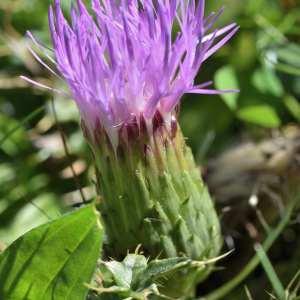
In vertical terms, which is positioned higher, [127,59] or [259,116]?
[127,59]

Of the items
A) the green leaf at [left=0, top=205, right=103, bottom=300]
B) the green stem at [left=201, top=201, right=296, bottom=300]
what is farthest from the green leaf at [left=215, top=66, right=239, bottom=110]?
the green leaf at [left=0, top=205, right=103, bottom=300]

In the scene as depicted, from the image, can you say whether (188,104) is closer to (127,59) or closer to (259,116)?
(259,116)

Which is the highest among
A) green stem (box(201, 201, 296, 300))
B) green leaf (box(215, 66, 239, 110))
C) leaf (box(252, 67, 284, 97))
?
green leaf (box(215, 66, 239, 110))

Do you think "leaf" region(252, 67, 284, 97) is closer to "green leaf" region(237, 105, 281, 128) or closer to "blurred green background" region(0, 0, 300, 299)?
"blurred green background" region(0, 0, 300, 299)

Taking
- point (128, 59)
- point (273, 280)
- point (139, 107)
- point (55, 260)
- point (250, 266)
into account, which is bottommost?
point (250, 266)

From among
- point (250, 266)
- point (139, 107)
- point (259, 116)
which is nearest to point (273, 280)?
point (250, 266)

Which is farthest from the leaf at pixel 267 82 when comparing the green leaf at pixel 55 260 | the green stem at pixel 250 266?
the green leaf at pixel 55 260

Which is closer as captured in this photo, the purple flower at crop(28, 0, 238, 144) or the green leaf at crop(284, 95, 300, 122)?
the purple flower at crop(28, 0, 238, 144)

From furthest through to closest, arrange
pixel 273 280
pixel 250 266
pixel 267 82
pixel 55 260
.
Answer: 1. pixel 267 82
2. pixel 250 266
3. pixel 273 280
4. pixel 55 260
